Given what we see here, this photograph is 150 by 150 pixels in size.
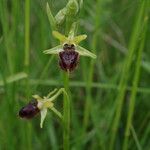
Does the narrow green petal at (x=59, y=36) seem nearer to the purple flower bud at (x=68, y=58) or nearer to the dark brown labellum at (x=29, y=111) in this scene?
the purple flower bud at (x=68, y=58)

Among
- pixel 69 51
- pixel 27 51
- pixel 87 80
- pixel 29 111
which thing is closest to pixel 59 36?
pixel 69 51

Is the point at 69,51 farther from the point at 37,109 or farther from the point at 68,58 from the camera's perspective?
the point at 37,109

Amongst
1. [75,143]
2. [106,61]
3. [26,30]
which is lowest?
[75,143]

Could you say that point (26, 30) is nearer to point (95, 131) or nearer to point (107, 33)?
point (95, 131)

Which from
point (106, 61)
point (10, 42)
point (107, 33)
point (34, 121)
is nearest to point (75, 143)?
point (34, 121)

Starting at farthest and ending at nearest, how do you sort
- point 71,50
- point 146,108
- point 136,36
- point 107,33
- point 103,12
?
point 107,33
point 103,12
point 146,108
point 136,36
point 71,50

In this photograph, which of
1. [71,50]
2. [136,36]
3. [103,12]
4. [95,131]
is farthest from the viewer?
[103,12]

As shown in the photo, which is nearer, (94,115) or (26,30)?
(26,30)
